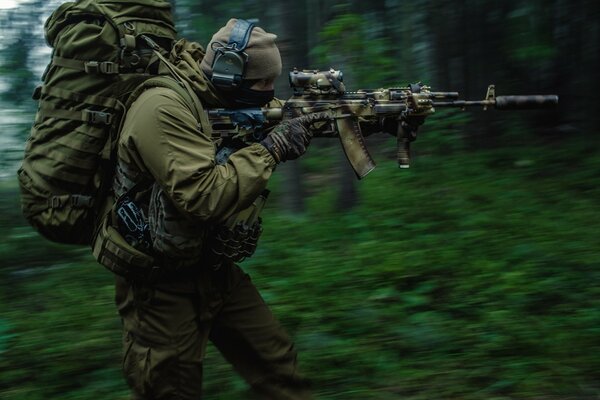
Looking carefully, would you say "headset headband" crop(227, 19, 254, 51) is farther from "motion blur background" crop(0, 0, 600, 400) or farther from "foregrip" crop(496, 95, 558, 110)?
"motion blur background" crop(0, 0, 600, 400)

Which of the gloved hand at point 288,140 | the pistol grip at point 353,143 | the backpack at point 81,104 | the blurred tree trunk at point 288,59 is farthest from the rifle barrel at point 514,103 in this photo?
the blurred tree trunk at point 288,59

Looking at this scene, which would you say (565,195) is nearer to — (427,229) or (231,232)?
(427,229)

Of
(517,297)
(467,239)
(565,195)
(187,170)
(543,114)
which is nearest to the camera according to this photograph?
(187,170)

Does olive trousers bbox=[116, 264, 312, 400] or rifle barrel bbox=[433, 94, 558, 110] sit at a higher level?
rifle barrel bbox=[433, 94, 558, 110]

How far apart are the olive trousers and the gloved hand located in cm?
63

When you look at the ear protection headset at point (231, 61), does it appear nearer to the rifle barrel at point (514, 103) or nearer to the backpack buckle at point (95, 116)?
the backpack buckle at point (95, 116)

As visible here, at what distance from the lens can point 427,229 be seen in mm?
6012

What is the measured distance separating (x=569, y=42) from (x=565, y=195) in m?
1.83

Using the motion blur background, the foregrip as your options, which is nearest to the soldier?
the motion blur background

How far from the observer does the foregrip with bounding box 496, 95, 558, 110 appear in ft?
13.0

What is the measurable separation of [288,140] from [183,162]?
55cm

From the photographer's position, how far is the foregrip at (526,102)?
3967 mm

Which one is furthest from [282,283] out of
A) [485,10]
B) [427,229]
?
[485,10]

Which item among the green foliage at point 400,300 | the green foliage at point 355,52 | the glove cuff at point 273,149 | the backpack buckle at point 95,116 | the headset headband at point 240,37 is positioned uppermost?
the headset headband at point 240,37
